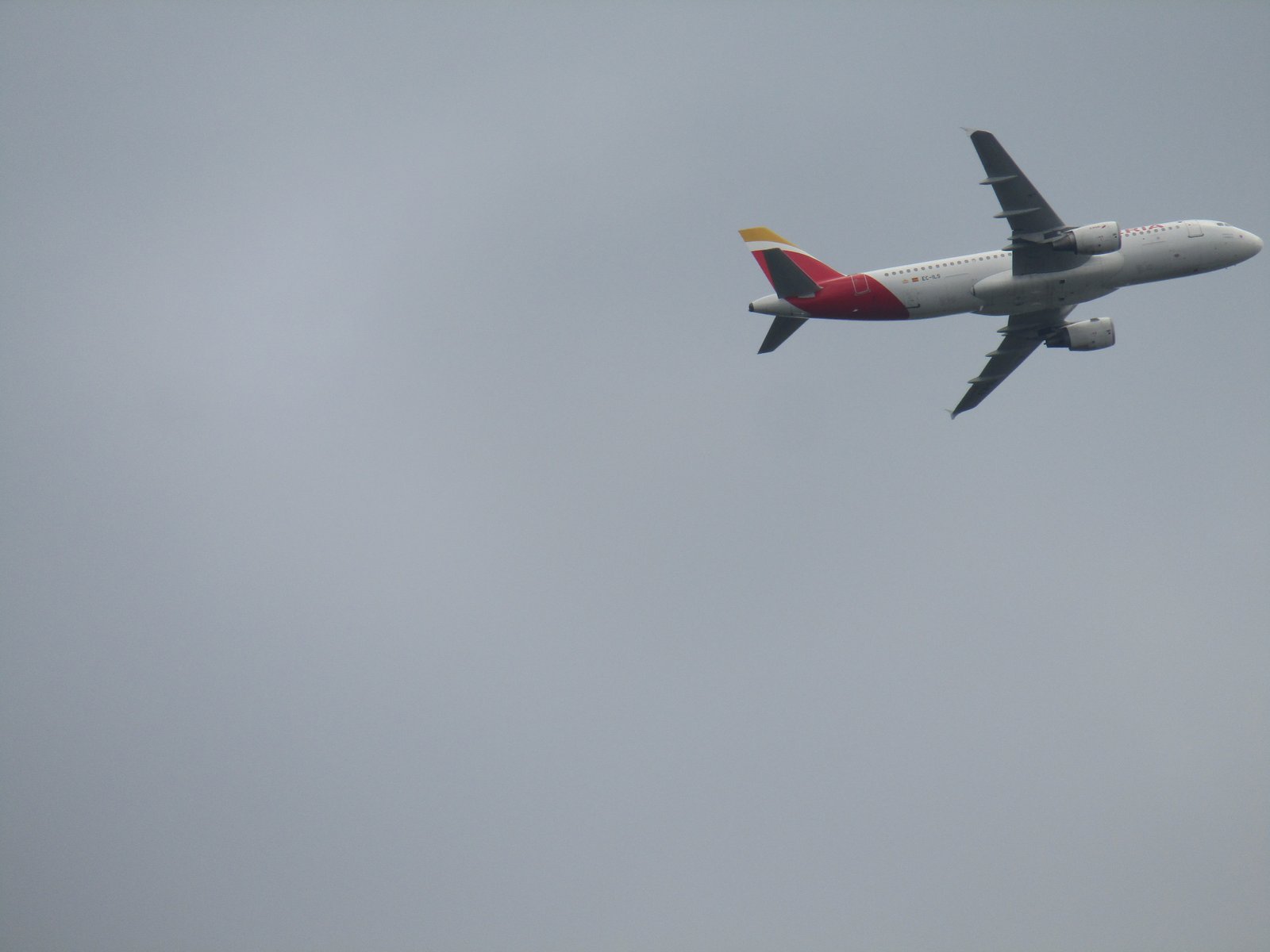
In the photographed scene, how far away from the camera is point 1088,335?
2383 inches

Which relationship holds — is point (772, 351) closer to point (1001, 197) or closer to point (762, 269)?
point (762, 269)

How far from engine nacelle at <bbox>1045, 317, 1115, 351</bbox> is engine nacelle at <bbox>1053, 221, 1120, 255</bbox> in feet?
20.7

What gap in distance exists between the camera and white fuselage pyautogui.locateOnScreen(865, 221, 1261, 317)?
185 ft

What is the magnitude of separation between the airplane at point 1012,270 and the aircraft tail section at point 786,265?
5 cm

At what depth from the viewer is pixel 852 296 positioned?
184 feet

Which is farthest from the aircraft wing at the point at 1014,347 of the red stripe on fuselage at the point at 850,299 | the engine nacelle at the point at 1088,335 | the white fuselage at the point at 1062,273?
the red stripe on fuselage at the point at 850,299

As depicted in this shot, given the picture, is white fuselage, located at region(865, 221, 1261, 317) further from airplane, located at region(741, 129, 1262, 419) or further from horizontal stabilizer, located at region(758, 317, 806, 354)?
horizontal stabilizer, located at region(758, 317, 806, 354)

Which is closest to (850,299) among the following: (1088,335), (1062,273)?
(1062,273)

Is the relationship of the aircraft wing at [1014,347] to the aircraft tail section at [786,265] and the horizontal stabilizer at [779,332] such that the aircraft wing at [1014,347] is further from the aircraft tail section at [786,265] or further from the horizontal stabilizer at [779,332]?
the horizontal stabilizer at [779,332]

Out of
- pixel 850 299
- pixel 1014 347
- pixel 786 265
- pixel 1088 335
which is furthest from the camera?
pixel 1014 347

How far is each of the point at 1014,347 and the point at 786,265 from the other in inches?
648

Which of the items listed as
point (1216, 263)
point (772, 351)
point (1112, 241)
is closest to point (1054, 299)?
point (1112, 241)

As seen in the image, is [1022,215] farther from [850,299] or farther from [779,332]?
[779,332]

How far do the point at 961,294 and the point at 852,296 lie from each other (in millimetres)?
5720
